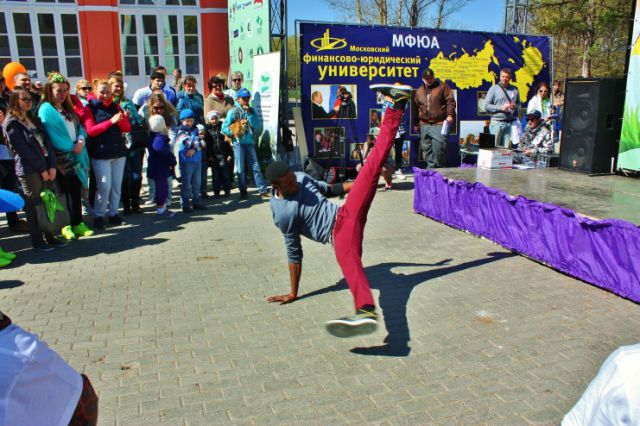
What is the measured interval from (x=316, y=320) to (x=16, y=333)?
3.20m

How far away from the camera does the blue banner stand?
403 inches

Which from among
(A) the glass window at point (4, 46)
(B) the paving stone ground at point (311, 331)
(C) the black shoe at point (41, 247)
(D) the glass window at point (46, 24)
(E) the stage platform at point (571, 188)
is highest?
(D) the glass window at point (46, 24)

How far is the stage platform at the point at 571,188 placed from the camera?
568 cm

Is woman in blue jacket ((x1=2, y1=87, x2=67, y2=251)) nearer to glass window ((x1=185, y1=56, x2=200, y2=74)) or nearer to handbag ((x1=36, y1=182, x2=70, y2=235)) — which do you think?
handbag ((x1=36, y1=182, x2=70, y2=235))

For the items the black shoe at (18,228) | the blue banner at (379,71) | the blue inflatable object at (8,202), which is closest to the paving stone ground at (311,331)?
the black shoe at (18,228)

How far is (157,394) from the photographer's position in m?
3.39

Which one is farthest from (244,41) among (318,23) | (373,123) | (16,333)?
(16,333)

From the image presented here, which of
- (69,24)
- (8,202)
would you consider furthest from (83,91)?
(69,24)

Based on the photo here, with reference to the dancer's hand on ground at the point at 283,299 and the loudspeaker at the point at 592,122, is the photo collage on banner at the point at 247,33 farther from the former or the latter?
the dancer's hand on ground at the point at 283,299

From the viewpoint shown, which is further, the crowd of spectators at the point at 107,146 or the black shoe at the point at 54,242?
the black shoe at the point at 54,242

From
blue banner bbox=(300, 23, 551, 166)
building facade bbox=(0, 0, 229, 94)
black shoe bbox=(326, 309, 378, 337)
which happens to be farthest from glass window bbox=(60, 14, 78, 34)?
black shoe bbox=(326, 309, 378, 337)

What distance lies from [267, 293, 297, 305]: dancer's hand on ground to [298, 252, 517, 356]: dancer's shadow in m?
0.13

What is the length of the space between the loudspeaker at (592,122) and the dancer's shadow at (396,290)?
9.83 ft

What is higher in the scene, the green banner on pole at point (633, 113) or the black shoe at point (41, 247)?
the green banner on pole at point (633, 113)
